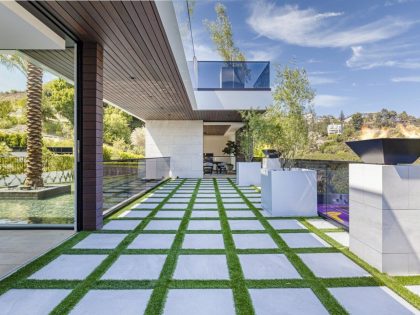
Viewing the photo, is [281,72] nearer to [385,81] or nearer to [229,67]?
[229,67]

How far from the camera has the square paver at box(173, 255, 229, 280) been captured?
288 centimetres

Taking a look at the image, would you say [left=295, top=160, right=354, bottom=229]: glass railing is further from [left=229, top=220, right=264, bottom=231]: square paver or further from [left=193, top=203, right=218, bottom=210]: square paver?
[left=193, top=203, right=218, bottom=210]: square paver

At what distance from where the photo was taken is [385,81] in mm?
25734

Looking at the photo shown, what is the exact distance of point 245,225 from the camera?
4855 mm

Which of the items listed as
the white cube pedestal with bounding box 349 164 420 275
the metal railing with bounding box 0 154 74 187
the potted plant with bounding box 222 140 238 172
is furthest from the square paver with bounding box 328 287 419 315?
the potted plant with bounding box 222 140 238 172

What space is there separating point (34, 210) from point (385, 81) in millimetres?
28302

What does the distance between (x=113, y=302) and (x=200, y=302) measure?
27.3 inches

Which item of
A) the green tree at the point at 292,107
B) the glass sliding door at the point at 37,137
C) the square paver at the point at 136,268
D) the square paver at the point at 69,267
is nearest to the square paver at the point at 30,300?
the square paver at the point at 69,267

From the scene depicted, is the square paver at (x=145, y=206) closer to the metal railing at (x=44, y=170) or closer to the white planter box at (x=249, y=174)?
the metal railing at (x=44, y=170)

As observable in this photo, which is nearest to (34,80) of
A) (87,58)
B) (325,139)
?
(87,58)

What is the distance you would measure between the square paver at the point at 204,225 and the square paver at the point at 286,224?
90 cm

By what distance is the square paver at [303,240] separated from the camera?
3.81m

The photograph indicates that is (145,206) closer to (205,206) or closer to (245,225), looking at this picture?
(205,206)

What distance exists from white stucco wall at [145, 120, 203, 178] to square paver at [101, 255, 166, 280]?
10.3 m
